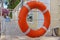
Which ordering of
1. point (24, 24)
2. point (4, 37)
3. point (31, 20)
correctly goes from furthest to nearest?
point (31, 20), point (4, 37), point (24, 24)

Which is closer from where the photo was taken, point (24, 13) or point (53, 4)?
point (24, 13)

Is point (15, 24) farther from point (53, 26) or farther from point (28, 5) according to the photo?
point (28, 5)

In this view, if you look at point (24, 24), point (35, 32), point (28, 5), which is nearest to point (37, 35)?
point (35, 32)

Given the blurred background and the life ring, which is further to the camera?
the blurred background

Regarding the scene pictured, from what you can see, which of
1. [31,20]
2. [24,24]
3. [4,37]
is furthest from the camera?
[31,20]

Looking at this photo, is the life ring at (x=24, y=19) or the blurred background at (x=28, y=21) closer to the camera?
the life ring at (x=24, y=19)

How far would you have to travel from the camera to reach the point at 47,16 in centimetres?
355

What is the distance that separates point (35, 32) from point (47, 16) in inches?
14.0

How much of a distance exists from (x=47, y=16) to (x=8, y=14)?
127 centimetres

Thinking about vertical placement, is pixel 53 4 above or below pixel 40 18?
above

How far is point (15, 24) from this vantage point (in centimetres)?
468

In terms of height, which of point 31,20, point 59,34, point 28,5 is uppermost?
point 28,5

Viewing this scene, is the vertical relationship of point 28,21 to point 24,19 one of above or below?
below

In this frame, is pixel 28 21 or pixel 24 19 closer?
pixel 24 19
